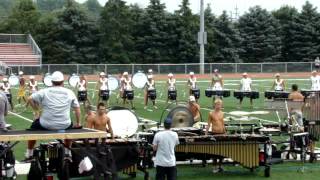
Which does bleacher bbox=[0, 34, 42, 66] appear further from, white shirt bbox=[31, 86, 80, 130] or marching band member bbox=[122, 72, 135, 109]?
white shirt bbox=[31, 86, 80, 130]

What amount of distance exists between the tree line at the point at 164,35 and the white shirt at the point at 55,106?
54983 mm

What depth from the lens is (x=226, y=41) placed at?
69500 mm

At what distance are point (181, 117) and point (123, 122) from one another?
1.92 metres

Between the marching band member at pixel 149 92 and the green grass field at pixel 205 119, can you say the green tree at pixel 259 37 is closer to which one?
the green grass field at pixel 205 119

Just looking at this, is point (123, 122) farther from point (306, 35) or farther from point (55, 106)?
point (306, 35)

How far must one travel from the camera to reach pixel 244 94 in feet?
111

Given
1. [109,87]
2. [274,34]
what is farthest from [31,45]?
[109,87]

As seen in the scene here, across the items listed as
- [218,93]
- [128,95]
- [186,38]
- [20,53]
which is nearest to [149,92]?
[128,95]

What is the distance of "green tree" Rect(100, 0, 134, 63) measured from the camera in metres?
66.9

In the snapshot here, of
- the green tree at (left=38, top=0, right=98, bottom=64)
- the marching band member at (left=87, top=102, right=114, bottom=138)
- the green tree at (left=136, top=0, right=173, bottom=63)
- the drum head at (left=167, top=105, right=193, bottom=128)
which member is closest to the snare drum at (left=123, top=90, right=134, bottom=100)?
the drum head at (left=167, top=105, right=193, bottom=128)

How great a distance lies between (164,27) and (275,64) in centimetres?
1176

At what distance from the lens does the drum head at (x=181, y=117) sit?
15.7 metres

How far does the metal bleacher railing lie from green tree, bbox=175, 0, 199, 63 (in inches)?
269

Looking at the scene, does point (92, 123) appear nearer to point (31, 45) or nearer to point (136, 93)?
point (136, 93)
